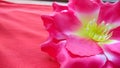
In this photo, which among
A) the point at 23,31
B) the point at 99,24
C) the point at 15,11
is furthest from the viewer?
the point at 15,11

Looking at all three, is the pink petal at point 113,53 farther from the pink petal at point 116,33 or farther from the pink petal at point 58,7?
the pink petal at point 58,7

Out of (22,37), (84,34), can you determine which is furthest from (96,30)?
(22,37)

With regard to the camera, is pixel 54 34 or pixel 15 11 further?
pixel 15 11

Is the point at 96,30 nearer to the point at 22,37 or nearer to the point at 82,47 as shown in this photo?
the point at 82,47

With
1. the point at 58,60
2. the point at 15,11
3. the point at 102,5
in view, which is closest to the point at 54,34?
the point at 58,60

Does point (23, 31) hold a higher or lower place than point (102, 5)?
lower

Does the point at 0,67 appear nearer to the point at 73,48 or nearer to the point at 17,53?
the point at 17,53
